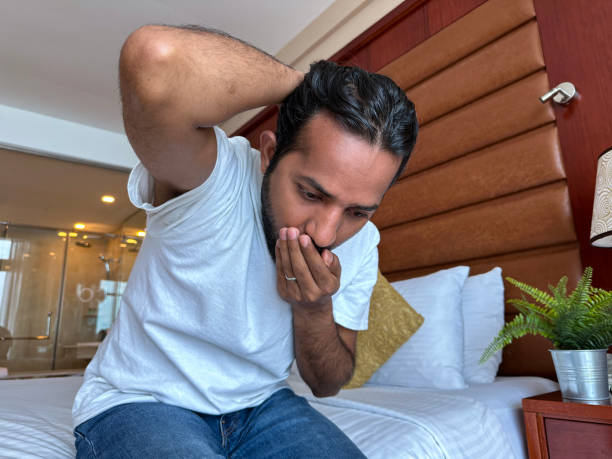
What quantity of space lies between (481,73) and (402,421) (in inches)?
61.3

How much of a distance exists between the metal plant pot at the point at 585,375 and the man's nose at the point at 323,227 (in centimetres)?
76

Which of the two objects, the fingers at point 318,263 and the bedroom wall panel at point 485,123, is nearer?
the fingers at point 318,263

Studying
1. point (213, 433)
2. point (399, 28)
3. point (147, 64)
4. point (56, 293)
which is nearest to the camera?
point (147, 64)

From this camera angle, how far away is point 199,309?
2.97 ft

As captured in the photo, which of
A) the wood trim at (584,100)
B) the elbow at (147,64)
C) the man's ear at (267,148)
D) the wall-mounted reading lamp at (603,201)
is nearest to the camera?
the elbow at (147,64)

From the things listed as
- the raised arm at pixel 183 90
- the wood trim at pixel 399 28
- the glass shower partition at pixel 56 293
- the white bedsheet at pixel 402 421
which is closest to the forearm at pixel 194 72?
the raised arm at pixel 183 90

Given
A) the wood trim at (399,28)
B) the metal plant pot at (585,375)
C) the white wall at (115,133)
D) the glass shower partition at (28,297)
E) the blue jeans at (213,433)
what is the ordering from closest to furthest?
the blue jeans at (213,433), the metal plant pot at (585,375), the wood trim at (399,28), the white wall at (115,133), the glass shower partition at (28,297)

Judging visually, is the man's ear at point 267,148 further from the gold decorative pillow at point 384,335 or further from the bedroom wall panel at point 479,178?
the bedroom wall panel at point 479,178

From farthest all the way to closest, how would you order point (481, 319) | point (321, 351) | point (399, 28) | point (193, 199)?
point (399, 28) < point (481, 319) < point (321, 351) < point (193, 199)

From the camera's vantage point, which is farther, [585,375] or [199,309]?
[585,375]

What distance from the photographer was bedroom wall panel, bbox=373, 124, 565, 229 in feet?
5.62

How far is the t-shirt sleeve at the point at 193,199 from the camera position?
814 millimetres

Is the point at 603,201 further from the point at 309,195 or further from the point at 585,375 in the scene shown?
the point at 309,195

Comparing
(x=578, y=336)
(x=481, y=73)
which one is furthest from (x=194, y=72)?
(x=481, y=73)
